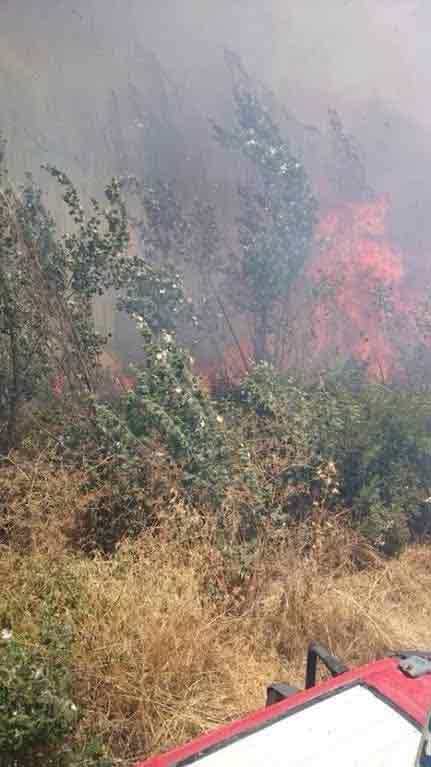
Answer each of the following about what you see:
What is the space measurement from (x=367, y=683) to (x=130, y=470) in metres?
3.22

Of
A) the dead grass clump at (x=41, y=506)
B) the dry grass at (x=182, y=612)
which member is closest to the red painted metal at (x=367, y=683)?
the dry grass at (x=182, y=612)

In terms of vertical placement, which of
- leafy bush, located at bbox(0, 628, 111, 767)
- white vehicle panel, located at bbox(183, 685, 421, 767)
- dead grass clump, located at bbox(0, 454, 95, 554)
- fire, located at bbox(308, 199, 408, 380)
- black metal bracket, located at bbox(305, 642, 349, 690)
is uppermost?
fire, located at bbox(308, 199, 408, 380)

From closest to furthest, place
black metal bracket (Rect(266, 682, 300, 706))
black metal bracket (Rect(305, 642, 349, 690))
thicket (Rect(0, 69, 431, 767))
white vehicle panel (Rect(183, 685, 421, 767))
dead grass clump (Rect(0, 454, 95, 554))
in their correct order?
1. white vehicle panel (Rect(183, 685, 421, 767))
2. black metal bracket (Rect(266, 682, 300, 706))
3. black metal bracket (Rect(305, 642, 349, 690))
4. thicket (Rect(0, 69, 431, 767))
5. dead grass clump (Rect(0, 454, 95, 554))

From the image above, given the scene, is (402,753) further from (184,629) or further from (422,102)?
(422,102)

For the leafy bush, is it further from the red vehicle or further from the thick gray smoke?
the thick gray smoke

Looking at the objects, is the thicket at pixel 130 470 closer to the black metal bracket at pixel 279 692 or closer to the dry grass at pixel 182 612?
the dry grass at pixel 182 612

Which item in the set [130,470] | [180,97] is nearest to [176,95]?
[180,97]

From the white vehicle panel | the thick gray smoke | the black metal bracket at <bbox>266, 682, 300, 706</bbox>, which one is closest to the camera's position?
the white vehicle panel

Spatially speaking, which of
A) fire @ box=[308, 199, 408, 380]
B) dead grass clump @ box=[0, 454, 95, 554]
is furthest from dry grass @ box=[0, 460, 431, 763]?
fire @ box=[308, 199, 408, 380]

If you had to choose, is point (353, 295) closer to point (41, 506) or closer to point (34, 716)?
point (41, 506)

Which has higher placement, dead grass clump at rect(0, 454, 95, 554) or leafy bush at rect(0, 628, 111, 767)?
dead grass clump at rect(0, 454, 95, 554)

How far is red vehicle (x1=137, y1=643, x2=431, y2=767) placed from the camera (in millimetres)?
1615

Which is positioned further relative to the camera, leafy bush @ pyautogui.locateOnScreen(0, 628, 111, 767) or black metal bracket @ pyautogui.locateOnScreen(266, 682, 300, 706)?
leafy bush @ pyautogui.locateOnScreen(0, 628, 111, 767)

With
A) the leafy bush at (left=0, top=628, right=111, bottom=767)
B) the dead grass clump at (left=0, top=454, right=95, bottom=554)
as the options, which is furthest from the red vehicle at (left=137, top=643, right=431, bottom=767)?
the dead grass clump at (left=0, top=454, right=95, bottom=554)
